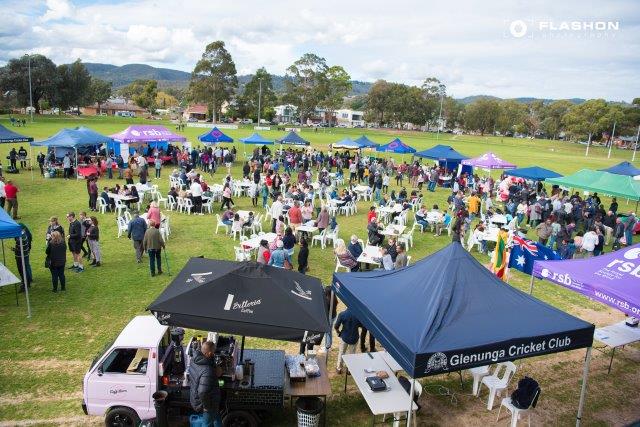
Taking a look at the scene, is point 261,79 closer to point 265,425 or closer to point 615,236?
point 615,236

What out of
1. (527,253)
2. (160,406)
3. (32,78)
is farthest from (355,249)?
(32,78)

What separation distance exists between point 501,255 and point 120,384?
8724 millimetres

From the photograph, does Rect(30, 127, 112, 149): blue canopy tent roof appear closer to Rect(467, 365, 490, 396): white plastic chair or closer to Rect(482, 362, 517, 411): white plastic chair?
Rect(467, 365, 490, 396): white plastic chair

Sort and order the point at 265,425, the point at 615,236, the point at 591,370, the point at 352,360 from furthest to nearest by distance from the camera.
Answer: the point at 615,236, the point at 591,370, the point at 352,360, the point at 265,425

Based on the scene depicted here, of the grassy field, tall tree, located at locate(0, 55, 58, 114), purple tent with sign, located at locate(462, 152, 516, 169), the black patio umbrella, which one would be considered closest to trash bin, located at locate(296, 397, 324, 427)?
the grassy field

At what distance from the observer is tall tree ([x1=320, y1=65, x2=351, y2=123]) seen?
90.2 m

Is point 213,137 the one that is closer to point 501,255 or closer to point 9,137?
point 9,137

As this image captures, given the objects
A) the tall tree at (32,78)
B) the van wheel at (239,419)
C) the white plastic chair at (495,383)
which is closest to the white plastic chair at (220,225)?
the van wheel at (239,419)

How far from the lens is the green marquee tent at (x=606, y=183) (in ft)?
54.8

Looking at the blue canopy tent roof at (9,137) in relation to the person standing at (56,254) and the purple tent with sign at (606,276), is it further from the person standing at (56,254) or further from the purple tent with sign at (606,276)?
the purple tent with sign at (606,276)

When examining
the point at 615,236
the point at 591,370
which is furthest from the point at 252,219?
the point at 615,236

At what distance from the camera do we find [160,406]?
5441mm

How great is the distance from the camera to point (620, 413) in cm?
707

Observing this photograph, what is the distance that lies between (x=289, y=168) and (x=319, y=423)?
24.5 meters
